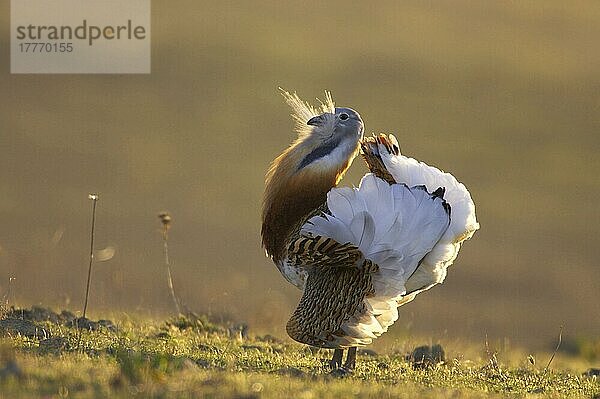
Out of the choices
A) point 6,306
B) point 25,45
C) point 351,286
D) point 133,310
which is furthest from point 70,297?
point 25,45

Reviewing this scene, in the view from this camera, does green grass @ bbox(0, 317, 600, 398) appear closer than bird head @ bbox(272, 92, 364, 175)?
Yes

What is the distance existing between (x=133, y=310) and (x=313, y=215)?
2.91 m

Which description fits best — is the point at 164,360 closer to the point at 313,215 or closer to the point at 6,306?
the point at 313,215

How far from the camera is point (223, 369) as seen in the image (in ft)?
19.5

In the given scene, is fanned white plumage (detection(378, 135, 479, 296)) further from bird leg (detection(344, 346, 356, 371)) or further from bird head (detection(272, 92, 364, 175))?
bird leg (detection(344, 346, 356, 371))

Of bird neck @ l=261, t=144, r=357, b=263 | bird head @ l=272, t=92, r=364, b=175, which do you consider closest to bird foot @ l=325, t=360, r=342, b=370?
bird neck @ l=261, t=144, r=357, b=263

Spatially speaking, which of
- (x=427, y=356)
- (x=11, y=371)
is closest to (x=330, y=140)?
(x=427, y=356)

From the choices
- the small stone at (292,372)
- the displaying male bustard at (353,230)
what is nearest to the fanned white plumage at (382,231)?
the displaying male bustard at (353,230)

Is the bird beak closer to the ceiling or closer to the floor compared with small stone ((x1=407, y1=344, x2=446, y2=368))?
closer to the ceiling

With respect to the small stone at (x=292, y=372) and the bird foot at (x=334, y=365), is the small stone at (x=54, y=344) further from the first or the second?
the bird foot at (x=334, y=365)

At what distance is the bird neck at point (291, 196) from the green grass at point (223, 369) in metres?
0.73

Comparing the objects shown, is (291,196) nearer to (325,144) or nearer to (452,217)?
(325,144)

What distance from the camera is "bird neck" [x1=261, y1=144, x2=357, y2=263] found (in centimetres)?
653

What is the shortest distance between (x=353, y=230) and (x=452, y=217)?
68 centimetres
